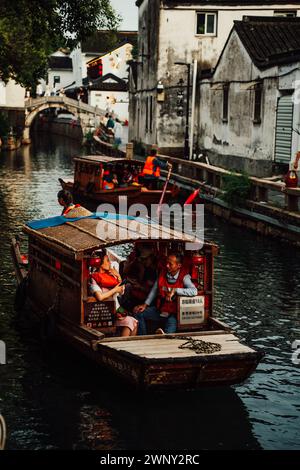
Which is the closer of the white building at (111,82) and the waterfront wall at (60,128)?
the waterfront wall at (60,128)

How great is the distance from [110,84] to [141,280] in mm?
80589

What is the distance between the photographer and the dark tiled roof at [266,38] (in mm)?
30391

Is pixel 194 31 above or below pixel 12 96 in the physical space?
above

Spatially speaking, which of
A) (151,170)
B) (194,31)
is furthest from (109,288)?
(194,31)

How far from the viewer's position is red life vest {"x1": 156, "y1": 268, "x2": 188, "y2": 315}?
11.5m

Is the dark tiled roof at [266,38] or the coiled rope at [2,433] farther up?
the dark tiled roof at [266,38]

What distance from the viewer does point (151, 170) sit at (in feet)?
93.6

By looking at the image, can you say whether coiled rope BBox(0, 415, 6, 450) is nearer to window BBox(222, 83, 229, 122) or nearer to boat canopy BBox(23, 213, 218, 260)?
boat canopy BBox(23, 213, 218, 260)

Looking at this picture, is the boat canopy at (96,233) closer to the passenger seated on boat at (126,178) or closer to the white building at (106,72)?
the passenger seated on boat at (126,178)

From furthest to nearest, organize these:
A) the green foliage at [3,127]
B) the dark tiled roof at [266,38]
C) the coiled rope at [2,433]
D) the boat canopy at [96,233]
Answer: the green foliage at [3,127], the dark tiled roof at [266,38], the boat canopy at [96,233], the coiled rope at [2,433]

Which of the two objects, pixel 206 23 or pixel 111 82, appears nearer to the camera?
pixel 206 23

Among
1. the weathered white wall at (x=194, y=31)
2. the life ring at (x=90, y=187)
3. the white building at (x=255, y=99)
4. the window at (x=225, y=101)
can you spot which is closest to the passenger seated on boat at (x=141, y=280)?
the white building at (x=255, y=99)

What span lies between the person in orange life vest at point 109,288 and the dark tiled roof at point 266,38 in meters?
18.6

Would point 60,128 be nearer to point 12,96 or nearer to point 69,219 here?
point 12,96
